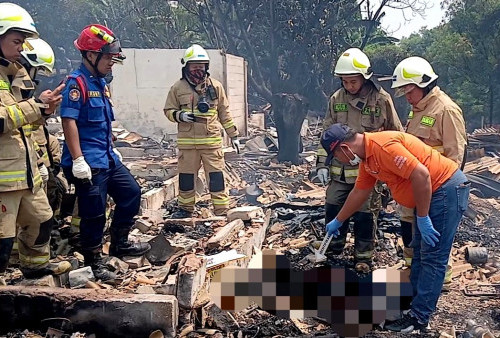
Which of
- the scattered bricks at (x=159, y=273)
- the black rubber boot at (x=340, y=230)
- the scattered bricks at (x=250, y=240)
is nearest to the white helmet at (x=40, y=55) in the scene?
the scattered bricks at (x=159, y=273)

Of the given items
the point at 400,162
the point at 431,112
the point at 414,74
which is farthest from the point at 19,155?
the point at 431,112

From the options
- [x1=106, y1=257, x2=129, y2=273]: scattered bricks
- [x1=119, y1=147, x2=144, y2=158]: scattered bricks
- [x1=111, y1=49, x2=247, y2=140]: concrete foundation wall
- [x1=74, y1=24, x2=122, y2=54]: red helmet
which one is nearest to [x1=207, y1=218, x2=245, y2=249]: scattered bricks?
[x1=106, y1=257, x2=129, y2=273]: scattered bricks

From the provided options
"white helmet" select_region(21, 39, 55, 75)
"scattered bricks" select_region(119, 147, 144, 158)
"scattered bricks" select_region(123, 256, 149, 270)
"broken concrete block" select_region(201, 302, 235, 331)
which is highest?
"white helmet" select_region(21, 39, 55, 75)

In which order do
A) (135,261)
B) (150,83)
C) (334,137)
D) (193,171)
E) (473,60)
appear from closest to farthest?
1. (334,137)
2. (135,261)
3. (193,171)
4. (150,83)
5. (473,60)

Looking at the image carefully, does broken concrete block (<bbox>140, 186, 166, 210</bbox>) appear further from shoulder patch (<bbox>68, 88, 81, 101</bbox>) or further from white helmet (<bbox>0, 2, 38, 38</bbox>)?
white helmet (<bbox>0, 2, 38, 38</bbox>)

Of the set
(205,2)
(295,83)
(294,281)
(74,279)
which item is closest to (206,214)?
(74,279)

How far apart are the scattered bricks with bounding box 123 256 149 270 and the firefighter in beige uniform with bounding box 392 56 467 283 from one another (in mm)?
2675

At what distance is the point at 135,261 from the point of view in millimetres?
4949

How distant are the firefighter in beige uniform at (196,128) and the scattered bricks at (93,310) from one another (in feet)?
10.3

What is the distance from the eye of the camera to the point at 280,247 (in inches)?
242

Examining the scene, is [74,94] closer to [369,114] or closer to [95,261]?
[95,261]

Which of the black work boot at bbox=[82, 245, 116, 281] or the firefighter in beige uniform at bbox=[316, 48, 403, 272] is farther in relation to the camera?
the firefighter in beige uniform at bbox=[316, 48, 403, 272]

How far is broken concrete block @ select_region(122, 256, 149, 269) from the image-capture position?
4926mm

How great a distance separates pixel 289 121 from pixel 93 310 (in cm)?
970
